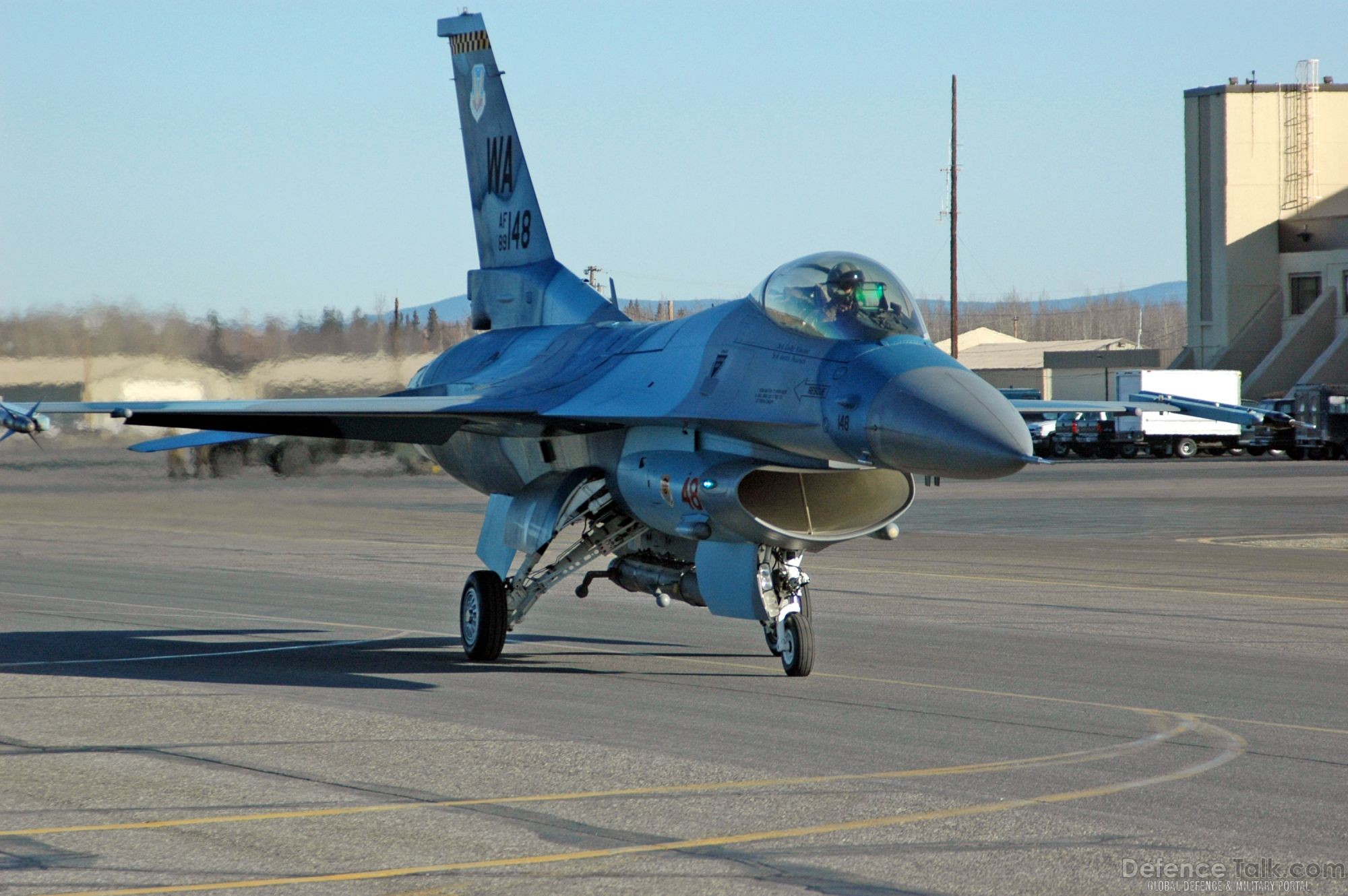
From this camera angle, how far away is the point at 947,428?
952cm

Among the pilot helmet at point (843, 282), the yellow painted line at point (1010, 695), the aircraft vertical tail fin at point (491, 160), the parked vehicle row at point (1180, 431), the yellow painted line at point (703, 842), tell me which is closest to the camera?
the yellow painted line at point (703, 842)

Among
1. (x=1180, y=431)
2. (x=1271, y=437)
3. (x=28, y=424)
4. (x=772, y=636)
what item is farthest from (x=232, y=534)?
(x=1180, y=431)

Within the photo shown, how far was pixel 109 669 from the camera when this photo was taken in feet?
41.1

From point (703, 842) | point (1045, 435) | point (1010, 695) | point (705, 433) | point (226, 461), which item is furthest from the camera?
point (1045, 435)

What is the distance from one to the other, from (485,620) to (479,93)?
656 centimetres

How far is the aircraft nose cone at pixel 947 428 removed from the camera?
30.9ft

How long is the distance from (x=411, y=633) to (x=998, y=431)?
7.36 metres

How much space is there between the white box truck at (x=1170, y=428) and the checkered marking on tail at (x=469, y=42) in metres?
42.4

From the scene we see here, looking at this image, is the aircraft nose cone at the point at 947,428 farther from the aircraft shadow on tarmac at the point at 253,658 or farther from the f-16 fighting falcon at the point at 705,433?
the aircraft shadow on tarmac at the point at 253,658

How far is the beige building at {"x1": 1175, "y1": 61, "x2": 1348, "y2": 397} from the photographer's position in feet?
240

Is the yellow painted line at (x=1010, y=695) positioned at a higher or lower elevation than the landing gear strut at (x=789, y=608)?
lower

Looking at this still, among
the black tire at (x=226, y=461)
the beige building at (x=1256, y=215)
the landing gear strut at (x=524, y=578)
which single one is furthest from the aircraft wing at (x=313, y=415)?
the beige building at (x=1256, y=215)

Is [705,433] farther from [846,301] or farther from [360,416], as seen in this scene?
[360,416]

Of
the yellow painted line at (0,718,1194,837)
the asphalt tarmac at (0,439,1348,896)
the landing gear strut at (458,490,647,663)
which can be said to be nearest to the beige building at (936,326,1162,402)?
the asphalt tarmac at (0,439,1348,896)
